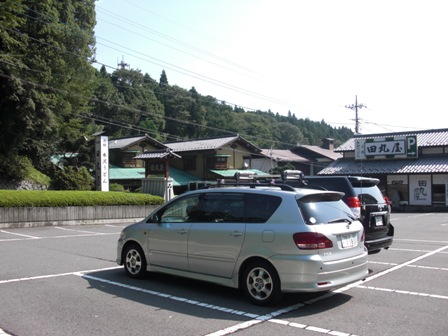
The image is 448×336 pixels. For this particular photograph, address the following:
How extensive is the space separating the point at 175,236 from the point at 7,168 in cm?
2215

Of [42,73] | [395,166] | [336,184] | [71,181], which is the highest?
[42,73]

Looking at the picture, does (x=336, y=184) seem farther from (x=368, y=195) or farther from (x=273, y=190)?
(x=273, y=190)

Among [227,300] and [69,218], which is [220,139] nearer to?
[69,218]

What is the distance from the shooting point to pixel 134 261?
7711 mm

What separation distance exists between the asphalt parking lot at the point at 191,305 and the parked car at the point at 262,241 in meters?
0.38

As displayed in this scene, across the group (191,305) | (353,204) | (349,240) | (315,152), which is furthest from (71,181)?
(315,152)

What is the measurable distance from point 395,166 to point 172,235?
35.8 metres

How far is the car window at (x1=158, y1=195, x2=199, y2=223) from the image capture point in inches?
281

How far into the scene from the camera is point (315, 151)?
61.2 m

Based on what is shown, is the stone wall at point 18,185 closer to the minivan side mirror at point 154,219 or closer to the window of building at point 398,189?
the minivan side mirror at point 154,219

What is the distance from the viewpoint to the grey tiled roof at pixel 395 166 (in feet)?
119

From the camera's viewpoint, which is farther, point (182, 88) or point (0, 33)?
point (182, 88)

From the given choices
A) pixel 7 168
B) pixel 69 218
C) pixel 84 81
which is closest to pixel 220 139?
pixel 84 81

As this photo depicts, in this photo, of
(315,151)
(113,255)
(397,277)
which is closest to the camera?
(397,277)
